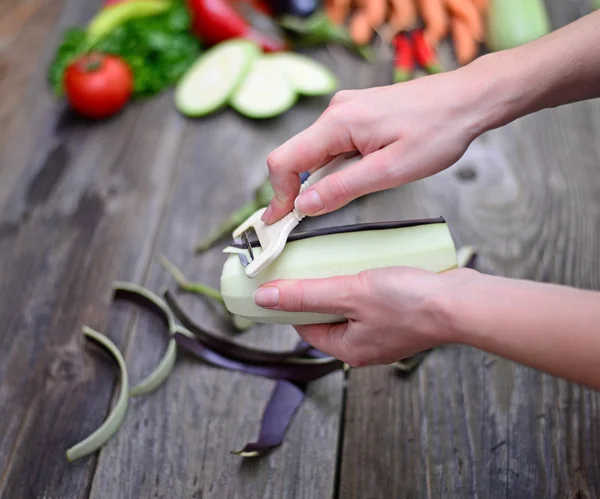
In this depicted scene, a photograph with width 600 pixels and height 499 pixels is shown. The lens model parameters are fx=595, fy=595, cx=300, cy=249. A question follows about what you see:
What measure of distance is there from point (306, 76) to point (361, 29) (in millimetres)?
312

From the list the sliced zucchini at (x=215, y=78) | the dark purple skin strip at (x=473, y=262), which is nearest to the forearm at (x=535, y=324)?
the dark purple skin strip at (x=473, y=262)

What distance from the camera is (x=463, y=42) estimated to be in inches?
69.8

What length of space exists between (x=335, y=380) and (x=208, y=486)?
0.31 m

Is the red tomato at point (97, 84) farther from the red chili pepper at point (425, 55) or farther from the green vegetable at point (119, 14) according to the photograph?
the red chili pepper at point (425, 55)

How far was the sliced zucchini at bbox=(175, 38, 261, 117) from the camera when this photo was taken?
64.6 inches

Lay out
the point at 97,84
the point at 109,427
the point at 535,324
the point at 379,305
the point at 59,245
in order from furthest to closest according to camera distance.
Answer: the point at 97,84, the point at 59,245, the point at 109,427, the point at 379,305, the point at 535,324

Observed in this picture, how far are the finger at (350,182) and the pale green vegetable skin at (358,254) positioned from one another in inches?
3.0

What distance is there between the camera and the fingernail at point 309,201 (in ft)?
2.84

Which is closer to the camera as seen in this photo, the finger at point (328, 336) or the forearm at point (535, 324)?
the forearm at point (535, 324)

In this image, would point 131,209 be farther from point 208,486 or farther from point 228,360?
point 208,486

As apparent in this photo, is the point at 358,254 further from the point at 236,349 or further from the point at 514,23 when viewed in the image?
the point at 514,23

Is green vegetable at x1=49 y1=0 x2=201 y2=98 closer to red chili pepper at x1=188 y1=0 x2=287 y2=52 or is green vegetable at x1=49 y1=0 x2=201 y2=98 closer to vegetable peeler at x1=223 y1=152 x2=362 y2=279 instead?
red chili pepper at x1=188 y1=0 x2=287 y2=52

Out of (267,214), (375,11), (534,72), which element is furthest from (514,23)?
(267,214)

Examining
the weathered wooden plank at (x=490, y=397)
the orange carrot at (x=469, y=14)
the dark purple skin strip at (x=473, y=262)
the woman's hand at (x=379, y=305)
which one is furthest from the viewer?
the orange carrot at (x=469, y=14)
